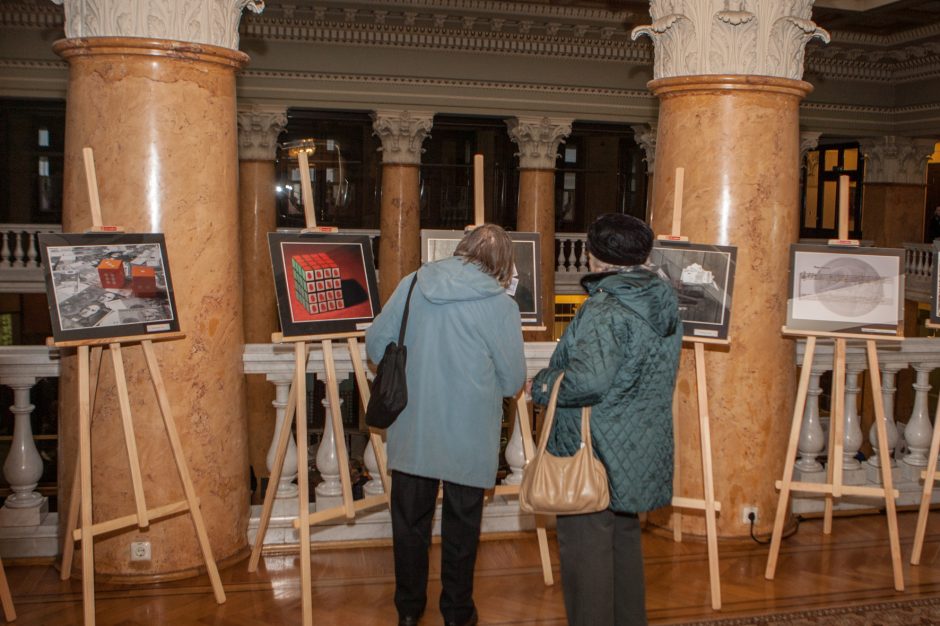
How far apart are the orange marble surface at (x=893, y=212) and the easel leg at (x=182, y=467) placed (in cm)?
1382

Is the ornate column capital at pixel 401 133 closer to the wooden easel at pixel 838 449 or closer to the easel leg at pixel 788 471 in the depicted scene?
the wooden easel at pixel 838 449

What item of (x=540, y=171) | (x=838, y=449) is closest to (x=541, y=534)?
(x=838, y=449)

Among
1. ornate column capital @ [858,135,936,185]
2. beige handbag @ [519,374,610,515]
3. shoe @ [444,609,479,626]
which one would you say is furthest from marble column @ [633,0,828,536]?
ornate column capital @ [858,135,936,185]

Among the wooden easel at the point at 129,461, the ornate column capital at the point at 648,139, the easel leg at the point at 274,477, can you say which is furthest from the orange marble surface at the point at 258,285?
the wooden easel at the point at 129,461

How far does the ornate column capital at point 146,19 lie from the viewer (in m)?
4.05

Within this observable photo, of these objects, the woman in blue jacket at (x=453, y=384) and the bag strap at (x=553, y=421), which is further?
the woman in blue jacket at (x=453, y=384)

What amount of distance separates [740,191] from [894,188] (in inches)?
474

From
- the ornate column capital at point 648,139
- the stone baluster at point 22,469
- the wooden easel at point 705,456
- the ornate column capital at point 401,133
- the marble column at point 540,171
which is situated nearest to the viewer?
the wooden easel at point 705,456

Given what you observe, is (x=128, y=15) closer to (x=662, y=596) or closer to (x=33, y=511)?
(x=33, y=511)

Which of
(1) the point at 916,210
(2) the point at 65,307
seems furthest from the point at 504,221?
(2) the point at 65,307

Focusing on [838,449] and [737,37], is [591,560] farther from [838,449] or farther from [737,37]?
[737,37]

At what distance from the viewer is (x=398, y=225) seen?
1227 centimetres

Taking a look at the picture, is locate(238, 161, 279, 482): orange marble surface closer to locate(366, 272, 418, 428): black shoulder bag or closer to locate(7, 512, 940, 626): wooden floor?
locate(7, 512, 940, 626): wooden floor

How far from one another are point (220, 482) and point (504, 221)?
15467 mm
